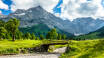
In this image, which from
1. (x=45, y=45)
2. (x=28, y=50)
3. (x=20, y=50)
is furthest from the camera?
(x=45, y=45)

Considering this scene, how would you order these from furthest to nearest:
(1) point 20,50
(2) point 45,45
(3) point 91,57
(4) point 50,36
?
(4) point 50,36 < (2) point 45,45 < (1) point 20,50 < (3) point 91,57

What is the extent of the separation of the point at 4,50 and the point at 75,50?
138 feet

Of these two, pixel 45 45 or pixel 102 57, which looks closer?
pixel 102 57

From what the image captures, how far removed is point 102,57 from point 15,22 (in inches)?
3717

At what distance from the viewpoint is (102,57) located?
33344 millimetres

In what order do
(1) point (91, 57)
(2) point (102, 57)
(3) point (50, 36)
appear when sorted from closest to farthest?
(2) point (102, 57), (1) point (91, 57), (3) point (50, 36)

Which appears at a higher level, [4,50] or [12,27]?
[12,27]

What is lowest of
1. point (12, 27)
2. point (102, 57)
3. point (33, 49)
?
point (33, 49)

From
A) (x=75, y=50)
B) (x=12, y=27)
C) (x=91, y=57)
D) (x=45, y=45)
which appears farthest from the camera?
(x=12, y=27)

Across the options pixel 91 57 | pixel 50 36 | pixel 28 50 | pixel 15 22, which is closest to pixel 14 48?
pixel 28 50

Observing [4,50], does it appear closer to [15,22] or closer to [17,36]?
[15,22]

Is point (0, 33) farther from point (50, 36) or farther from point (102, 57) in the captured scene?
point (102, 57)

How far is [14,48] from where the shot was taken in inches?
3334

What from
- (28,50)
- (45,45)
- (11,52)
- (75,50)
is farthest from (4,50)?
(75,50)
